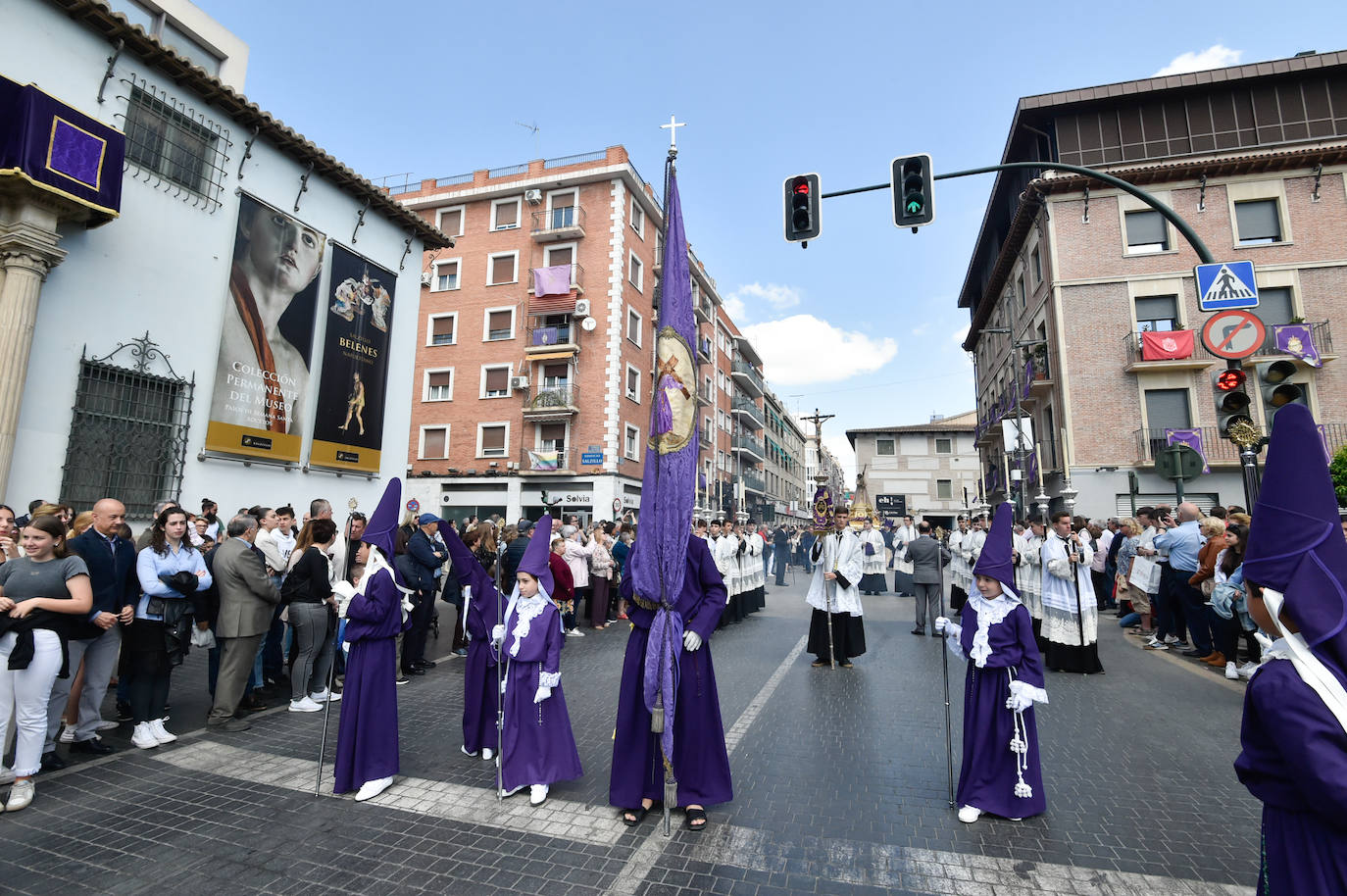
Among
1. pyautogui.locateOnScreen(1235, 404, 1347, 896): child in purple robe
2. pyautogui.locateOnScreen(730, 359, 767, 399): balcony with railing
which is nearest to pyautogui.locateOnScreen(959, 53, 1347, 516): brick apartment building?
pyautogui.locateOnScreen(1235, 404, 1347, 896): child in purple robe

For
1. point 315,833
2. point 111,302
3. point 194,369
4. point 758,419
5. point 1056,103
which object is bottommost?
point 315,833

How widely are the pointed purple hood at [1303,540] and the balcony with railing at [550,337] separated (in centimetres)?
2908

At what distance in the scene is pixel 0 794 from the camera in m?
4.50

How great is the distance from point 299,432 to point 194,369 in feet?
7.71

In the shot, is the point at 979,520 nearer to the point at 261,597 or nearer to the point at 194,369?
the point at 261,597

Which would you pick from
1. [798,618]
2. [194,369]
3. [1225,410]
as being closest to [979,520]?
[798,618]

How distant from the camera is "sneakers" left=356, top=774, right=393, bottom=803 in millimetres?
4496

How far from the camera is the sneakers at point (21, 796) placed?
14.0ft

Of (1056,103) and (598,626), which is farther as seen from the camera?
(1056,103)

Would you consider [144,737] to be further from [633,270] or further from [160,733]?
[633,270]

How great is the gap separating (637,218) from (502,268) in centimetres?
709

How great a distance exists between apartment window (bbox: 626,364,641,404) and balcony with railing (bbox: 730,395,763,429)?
16492 mm

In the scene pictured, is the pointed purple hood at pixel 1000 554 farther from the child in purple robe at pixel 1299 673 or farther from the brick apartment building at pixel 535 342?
the brick apartment building at pixel 535 342

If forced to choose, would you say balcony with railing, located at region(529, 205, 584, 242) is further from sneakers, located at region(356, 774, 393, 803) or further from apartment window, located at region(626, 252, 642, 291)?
sneakers, located at region(356, 774, 393, 803)
